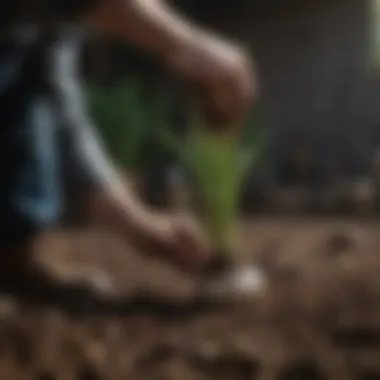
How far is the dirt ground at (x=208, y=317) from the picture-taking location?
639mm

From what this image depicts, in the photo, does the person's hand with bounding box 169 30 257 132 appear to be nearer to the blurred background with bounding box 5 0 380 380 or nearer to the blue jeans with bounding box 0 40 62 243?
the blurred background with bounding box 5 0 380 380

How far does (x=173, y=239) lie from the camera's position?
2.22 ft

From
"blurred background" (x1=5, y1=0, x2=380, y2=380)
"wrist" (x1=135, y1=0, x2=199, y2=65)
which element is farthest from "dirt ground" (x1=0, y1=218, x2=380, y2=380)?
"wrist" (x1=135, y1=0, x2=199, y2=65)

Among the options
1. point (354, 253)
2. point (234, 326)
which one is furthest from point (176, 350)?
point (354, 253)

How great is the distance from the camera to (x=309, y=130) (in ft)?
2.19

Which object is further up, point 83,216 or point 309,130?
point 309,130

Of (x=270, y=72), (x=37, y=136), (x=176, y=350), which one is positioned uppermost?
(x=270, y=72)

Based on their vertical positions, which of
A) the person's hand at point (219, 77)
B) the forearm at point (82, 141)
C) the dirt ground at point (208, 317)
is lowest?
the dirt ground at point (208, 317)

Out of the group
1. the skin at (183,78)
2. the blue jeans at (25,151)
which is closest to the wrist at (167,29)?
the skin at (183,78)

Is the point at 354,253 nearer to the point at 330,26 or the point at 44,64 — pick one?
the point at 330,26

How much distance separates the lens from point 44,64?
0.69 meters

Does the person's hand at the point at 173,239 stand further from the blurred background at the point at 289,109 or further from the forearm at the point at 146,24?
the forearm at the point at 146,24

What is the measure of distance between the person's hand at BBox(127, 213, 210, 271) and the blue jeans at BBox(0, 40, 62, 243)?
0.08m

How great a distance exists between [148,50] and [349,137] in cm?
19
